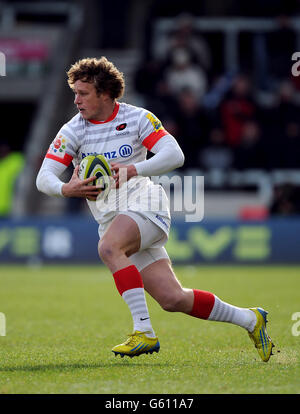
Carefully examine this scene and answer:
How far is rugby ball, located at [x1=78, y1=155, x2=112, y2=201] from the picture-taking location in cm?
586

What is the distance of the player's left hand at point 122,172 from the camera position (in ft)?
19.2

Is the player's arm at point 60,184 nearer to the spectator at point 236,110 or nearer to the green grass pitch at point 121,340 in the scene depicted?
the green grass pitch at point 121,340

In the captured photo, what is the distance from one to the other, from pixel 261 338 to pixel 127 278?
3.32ft

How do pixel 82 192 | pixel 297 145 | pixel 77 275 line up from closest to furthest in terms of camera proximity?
pixel 82 192, pixel 77 275, pixel 297 145

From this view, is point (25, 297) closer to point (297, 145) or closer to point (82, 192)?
point (82, 192)

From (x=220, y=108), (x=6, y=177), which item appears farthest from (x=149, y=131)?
(x=6, y=177)

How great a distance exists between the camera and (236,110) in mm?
16562

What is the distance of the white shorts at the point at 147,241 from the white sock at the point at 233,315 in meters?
0.51

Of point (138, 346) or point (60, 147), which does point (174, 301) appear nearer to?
point (138, 346)

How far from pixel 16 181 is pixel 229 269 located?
4694mm

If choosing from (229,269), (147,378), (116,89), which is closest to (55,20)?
(229,269)

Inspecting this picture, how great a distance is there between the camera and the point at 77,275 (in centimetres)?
1386

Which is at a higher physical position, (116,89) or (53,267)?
(116,89)

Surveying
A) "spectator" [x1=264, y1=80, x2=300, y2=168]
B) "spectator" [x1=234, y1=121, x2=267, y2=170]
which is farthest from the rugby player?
"spectator" [x1=264, y1=80, x2=300, y2=168]
